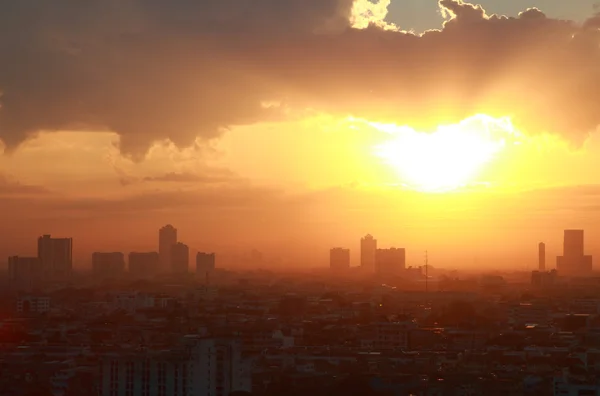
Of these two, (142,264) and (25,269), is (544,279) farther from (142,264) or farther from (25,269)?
(25,269)

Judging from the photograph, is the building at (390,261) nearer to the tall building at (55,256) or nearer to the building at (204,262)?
the building at (204,262)

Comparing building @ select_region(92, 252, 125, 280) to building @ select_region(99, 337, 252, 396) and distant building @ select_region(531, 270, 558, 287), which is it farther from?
building @ select_region(99, 337, 252, 396)

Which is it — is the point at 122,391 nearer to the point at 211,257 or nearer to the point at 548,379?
the point at 548,379

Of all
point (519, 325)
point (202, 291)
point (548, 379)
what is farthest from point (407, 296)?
point (548, 379)

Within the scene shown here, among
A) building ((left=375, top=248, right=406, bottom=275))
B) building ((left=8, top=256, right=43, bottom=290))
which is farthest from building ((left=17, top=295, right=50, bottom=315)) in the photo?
building ((left=375, top=248, right=406, bottom=275))

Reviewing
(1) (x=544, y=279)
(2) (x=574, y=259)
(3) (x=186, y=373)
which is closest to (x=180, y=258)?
(1) (x=544, y=279)
